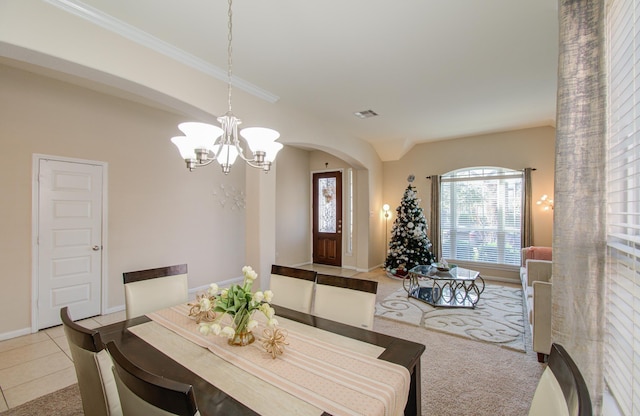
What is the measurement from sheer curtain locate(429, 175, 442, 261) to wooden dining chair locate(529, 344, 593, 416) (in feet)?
18.7

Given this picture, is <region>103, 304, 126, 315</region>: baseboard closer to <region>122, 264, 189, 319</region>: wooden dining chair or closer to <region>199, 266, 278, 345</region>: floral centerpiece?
<region>122, 264, 189, 319</region>: wooden dining chair

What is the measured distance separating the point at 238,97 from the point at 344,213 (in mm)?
4326

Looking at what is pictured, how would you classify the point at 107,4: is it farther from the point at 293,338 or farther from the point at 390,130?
the point at 390,130

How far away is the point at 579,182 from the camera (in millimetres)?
1590

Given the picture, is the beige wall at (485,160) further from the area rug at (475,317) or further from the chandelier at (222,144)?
the chandelier at (222,144)

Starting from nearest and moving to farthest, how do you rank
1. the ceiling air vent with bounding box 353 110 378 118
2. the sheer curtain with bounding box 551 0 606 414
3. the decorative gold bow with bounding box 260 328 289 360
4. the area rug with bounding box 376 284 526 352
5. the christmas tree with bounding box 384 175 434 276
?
the decorative gold bow with bounding box 260 328 289 360, the sheer curtain with bounding box 551 0 606 414, the area rug with bounding box 376 284 526 352, the ceiling air vent with bounding box 353 110 378 118, the christmas tree with bounding box 384 175 434 276

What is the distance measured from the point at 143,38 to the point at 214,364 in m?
2.70

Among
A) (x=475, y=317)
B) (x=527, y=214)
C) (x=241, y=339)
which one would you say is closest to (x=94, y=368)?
(x=241, y=339)

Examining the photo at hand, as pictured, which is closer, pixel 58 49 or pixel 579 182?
pixel 579 182

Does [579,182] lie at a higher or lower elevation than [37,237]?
higher

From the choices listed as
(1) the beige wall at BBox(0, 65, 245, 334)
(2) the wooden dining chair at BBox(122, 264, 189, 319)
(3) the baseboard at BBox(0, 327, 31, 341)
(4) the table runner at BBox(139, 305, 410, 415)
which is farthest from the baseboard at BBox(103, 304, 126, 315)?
(4) the table runner at BBox(139, 305, 410, 415)

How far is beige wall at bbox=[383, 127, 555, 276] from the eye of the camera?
5.47 m

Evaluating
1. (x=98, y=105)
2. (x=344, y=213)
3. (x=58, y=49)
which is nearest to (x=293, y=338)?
(x=58, y=49)

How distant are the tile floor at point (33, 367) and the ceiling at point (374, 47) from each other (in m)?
3.03
